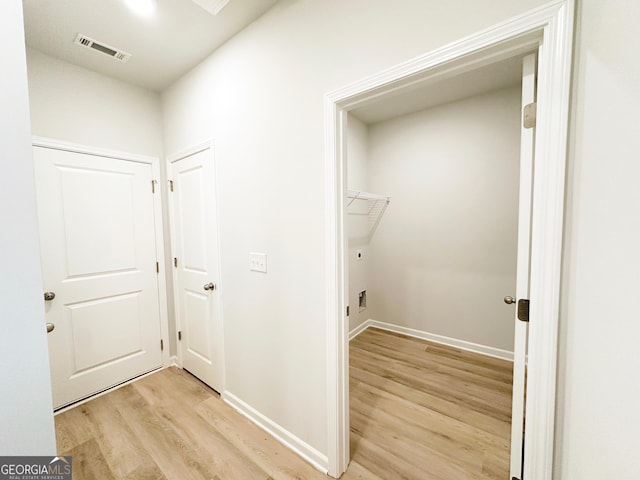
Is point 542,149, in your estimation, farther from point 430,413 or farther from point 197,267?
point 197,267

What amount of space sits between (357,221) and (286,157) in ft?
5.82

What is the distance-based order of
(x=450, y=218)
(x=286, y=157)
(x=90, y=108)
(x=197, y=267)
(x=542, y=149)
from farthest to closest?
(x=450, y=218)
(x=197, y=267)
(x=90, y=108)
(x=286, y=157)
(x=542, y=149)

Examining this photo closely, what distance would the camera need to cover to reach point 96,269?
2.09 meters

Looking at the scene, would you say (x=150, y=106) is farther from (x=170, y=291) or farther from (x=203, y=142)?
(x=170, y=291)

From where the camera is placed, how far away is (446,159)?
273 cm

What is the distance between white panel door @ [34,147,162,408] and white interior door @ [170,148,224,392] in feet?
0.83

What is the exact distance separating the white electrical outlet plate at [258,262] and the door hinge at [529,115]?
4.73 ft

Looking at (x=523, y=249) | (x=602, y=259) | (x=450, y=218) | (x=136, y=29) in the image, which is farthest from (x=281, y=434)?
(x=136, y=29)

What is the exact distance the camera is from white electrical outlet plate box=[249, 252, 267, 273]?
166 centimetres

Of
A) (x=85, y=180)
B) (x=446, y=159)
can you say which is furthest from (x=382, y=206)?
(x=85, y=180)

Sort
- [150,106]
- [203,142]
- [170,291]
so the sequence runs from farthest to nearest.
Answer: [170,291] < [150,106] < [203,142]

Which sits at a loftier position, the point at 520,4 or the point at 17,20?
the point at 520,4

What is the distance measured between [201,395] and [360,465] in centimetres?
138

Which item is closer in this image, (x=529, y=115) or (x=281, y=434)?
(x=529, y=115)
